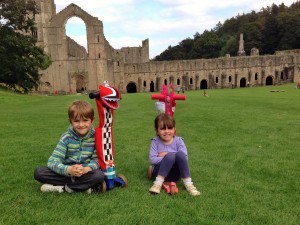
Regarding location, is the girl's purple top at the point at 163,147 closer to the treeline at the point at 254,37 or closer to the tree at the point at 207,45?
the treeline at the point at 254,37

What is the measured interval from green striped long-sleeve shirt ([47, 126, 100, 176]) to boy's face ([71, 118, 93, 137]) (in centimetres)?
9

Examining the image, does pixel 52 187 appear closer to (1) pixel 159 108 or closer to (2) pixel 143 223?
(2) pixel 143 223

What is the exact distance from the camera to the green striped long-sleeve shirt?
3.76 meters

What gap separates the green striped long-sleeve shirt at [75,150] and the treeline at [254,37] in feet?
216

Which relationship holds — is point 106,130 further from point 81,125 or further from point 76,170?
point 76,170

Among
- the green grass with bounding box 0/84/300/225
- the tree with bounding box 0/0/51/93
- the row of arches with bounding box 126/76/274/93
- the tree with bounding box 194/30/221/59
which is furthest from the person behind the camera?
the tree with bounding box 194/30/221/59

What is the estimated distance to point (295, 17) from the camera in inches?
2398

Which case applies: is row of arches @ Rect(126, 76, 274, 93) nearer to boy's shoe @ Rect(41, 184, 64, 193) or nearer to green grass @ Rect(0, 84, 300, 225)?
green grass @ Rect(0, 84, 300, 225)

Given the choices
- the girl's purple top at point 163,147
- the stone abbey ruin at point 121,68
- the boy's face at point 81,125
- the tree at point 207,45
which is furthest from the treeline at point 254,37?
the boy's face at point 81,125

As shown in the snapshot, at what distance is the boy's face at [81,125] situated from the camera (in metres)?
3.67

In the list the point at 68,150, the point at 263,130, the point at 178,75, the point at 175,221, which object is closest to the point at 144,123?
the point at 263,130

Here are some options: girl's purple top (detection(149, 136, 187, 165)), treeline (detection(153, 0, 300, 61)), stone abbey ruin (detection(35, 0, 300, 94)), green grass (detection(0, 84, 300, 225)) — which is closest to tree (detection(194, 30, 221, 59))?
treeline (detection(153, 0, 300, 61))

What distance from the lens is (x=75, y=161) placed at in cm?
383

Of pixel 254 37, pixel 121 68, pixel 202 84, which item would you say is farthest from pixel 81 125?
pixel 254 37
